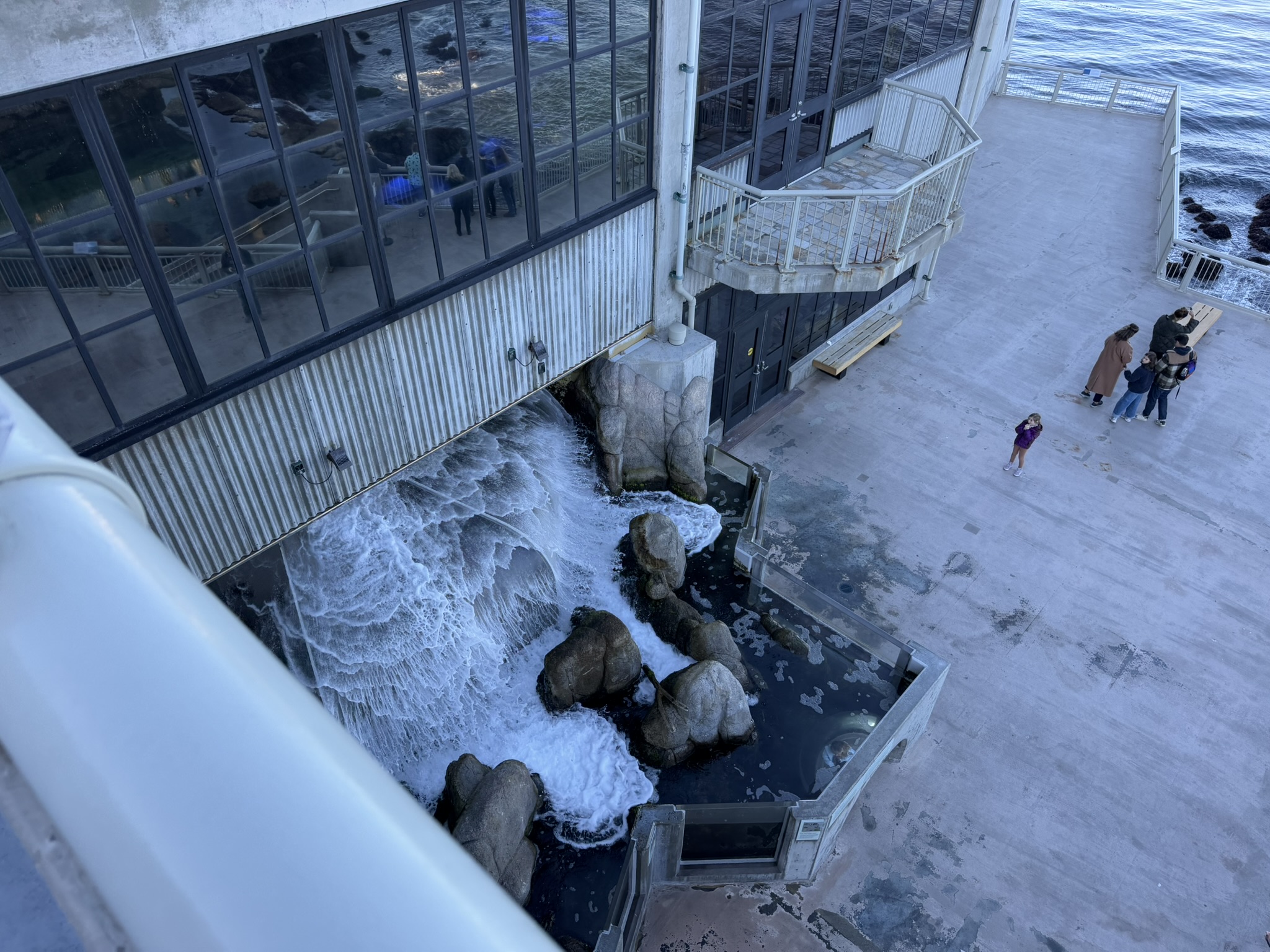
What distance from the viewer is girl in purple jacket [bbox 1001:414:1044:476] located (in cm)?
1338

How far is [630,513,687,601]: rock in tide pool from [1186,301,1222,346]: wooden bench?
1193cm

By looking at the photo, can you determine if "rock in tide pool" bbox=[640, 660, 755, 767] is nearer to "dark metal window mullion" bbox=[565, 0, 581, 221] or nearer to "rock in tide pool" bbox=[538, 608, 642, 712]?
"rock in tide pool" bbox=[538, 608, 642, 712]

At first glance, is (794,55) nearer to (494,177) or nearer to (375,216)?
(494,177)

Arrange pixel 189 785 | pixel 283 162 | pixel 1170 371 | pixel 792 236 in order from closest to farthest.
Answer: pixel 189 785, pixel 283 162, pixel 792 236, pixel 1170 371

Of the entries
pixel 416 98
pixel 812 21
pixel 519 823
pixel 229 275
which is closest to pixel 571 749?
pixel 519 823

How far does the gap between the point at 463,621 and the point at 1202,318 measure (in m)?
16.1

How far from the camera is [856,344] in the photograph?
1628 centimetres

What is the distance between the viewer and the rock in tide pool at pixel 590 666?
10.1 m

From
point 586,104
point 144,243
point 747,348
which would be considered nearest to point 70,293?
point 144,243

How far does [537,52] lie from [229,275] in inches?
151

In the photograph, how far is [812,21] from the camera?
12.1 m

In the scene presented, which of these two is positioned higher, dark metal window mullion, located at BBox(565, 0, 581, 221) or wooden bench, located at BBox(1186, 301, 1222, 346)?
dark metal window mullion, located at BBox(565, 0, 581, 221)

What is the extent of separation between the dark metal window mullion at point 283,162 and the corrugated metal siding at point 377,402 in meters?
0.78

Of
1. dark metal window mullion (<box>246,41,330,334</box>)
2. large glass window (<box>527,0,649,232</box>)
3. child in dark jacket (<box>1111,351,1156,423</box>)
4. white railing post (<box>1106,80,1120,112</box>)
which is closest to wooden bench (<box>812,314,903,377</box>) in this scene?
child in dark jacket (<box>1111,351,1156,423</box>)
